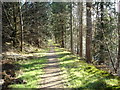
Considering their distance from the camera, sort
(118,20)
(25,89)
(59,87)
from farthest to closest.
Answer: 1. (118,20)
2. (59,87)
3. (25,89)

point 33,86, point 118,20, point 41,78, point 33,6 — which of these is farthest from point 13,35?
point 118,20

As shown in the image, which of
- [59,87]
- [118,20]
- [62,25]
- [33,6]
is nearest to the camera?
[59,87]

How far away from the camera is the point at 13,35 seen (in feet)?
49.1

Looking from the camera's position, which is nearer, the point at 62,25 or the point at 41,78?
the point at 41,78

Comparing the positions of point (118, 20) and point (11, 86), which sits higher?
point (118, 20)

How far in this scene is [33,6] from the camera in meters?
20.1

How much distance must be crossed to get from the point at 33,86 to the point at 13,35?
9.71 meters

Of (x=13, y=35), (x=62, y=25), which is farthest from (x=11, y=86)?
(x=62, y=25)

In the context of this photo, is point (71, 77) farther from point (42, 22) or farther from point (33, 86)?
point (42, 22)

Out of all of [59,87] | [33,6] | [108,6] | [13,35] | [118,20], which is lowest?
[59,87]

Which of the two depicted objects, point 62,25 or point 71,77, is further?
point 62,25

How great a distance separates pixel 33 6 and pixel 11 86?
15734mm

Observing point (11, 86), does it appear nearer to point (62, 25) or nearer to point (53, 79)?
point (53, 79)

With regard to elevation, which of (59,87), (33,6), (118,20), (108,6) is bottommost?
A: (59,87)
